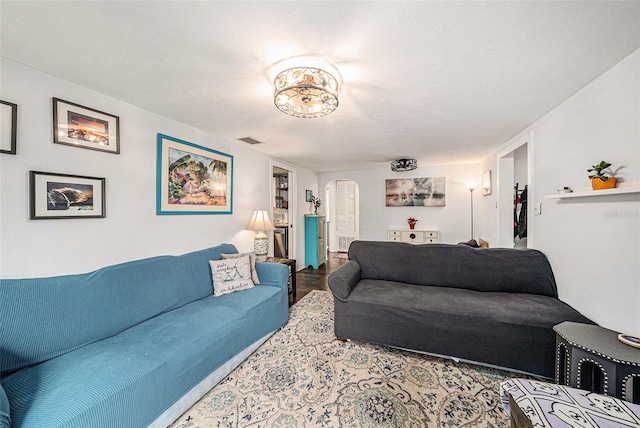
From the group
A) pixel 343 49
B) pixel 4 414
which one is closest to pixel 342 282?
pixel 343 49

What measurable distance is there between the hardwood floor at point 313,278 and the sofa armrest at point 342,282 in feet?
3.61

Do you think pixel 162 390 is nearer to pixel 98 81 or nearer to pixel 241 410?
pixel 241 410

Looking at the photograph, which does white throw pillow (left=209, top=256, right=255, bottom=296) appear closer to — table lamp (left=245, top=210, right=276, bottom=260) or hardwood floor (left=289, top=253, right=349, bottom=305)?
table lamp (left=245, top=210, right=276, bottom=260)

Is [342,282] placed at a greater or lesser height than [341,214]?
lesser

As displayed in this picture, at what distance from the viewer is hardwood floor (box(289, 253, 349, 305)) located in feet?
12.8

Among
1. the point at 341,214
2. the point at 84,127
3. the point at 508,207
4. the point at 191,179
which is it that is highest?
the point at 84,127

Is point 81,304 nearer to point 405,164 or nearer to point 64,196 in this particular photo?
point 64,196

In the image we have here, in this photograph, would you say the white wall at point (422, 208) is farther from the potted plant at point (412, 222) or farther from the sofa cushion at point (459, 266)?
the sofa cushion at point (459, 266)

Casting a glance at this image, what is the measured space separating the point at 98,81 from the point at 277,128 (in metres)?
1.52

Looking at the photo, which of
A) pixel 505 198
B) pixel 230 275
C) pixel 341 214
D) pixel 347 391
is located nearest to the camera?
pixel 347 391

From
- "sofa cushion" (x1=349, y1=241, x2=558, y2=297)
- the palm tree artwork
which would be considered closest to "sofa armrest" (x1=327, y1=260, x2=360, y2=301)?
"sofa cushion" (x1=349, y1=241, x2=558, y2=297)

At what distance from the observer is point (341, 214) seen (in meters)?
7.19

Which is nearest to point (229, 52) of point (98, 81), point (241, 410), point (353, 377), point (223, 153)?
point (98, 81)

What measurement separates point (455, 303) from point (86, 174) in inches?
→ 127
